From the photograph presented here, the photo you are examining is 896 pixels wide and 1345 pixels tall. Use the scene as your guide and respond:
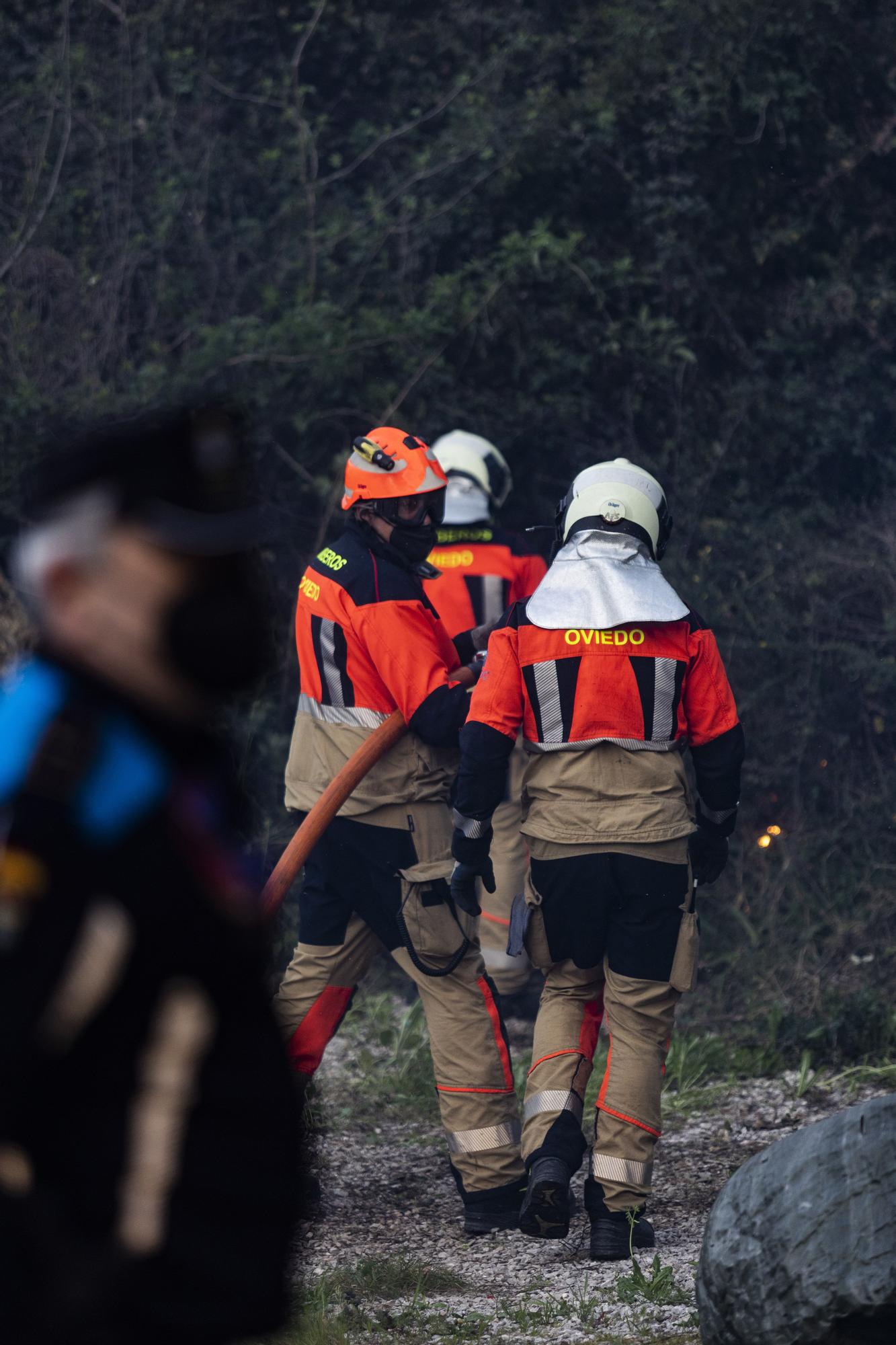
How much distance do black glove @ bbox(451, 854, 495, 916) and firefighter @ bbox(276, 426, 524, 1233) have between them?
0.05 metres

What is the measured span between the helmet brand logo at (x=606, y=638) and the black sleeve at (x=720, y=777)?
14.9 inches

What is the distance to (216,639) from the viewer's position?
1369 millimetres

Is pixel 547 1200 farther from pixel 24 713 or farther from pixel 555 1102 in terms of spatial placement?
pixel 24 713

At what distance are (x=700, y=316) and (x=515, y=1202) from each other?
183 inches

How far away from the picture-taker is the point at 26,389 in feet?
22.6

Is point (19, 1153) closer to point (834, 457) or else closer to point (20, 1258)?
point (20, 1258)

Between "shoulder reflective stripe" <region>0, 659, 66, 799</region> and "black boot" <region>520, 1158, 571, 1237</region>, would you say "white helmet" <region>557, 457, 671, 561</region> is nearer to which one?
"black boot" <region>520, 1158, 571, 1237</region>

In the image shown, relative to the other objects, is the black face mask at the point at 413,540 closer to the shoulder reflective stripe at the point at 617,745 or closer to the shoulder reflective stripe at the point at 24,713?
the shoulder reflective stripe at the point at 617,745

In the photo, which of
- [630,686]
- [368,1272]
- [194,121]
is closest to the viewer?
[368,1272]

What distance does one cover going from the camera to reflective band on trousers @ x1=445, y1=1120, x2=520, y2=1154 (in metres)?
4.29

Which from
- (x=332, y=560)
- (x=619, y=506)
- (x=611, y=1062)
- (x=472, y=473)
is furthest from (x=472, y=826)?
(x=472, y=473)

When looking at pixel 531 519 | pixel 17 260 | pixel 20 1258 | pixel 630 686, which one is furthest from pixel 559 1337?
pixel 17 260

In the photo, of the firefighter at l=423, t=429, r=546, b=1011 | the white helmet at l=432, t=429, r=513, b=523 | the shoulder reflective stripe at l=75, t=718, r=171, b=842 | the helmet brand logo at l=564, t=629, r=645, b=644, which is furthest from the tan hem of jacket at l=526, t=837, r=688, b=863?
the shoulder reflective stripe at l=75, t=718, r=171, b=842

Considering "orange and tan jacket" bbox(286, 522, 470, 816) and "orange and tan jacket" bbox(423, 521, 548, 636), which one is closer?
"orange and tan jacket" bbox(286, 522, 470, 816)
